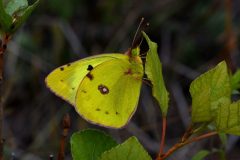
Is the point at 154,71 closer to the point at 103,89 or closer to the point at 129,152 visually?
the point at 129,152

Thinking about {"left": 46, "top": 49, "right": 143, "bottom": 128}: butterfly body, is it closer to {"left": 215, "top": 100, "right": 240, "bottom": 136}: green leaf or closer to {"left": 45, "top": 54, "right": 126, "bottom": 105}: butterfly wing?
{"left": 45, "top": 54, "right": 126, "bottom": 105}: butterfly wing

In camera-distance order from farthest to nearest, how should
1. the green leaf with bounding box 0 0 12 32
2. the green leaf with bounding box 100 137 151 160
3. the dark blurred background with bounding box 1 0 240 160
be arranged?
the dark blurred background with bounding box 1 0 240 160 < the green leaf with bounding box 0 0 12 32 < the green leaf with bounding box 100 137 151 160

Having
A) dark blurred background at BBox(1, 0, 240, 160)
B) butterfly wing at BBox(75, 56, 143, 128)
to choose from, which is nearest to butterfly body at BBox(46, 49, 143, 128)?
butterfly wing at BBox(75, 56, 143, 128)

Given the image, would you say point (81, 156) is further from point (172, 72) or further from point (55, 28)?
point (55, 28)

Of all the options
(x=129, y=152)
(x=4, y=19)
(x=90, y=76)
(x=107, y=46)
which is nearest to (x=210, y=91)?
(x=129, y=152)

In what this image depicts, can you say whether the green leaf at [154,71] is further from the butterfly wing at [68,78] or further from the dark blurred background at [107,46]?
the dark blurred background at [107,46]

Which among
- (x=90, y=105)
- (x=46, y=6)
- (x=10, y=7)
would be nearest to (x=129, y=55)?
(x=90, y=105)
